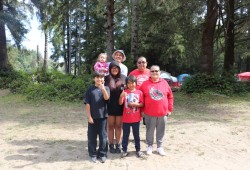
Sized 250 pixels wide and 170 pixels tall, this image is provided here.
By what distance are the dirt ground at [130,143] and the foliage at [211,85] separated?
2.95 meters

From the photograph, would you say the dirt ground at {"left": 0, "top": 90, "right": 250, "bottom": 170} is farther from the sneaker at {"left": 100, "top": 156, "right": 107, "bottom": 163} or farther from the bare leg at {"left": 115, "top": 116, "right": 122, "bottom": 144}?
the bare leg at {"left": 115, "top": 116, "right": 122, "bottom": 144}

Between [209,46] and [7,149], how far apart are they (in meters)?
10.5

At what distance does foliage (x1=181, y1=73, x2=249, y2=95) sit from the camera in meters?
12.8

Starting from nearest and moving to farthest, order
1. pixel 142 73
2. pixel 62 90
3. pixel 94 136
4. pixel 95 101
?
pixel 95 101
pixel 94 136
pixel 142 73
pixel 62 90

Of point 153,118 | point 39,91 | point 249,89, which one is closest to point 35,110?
point 39,91

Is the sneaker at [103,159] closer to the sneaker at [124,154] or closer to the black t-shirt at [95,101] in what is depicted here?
the sneaker at [124,154]

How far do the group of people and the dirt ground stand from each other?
28 centimetres

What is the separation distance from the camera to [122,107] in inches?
197

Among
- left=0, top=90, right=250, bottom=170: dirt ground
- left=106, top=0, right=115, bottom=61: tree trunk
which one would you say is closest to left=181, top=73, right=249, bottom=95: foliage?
left=0, top=90, right=250, bottom=170: dirt ground

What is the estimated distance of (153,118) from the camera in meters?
4.97

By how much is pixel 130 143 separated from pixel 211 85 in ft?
27.0

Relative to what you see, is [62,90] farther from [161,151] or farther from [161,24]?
[161,151]

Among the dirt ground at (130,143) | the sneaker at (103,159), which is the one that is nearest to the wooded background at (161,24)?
the dirt ground at (130,143)

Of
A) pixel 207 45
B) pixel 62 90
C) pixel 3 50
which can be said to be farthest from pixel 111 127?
pixel 3 50
